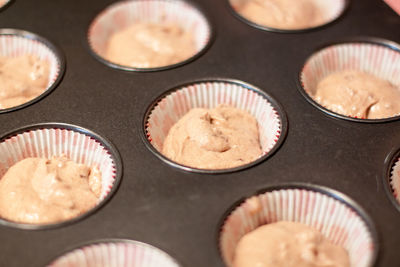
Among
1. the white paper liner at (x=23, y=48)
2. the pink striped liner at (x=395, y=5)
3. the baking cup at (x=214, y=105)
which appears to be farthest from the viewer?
the pink striped liner at (x=395, y=5)

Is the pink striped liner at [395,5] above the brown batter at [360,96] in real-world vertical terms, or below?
above

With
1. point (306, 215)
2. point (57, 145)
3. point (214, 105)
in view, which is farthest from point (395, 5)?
point (57, 145)

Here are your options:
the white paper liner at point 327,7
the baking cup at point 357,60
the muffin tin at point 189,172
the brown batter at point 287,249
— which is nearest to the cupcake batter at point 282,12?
the white paper liner at point 327,7

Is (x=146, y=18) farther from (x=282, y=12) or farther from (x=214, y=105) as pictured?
(x=214, y=105)

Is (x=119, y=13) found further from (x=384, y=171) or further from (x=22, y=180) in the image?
(x=384, y=171)

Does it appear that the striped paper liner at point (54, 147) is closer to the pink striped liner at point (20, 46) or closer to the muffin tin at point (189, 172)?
the muffin tin at point (189, 172)

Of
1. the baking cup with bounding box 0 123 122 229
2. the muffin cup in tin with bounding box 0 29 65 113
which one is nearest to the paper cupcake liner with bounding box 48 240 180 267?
the baking cup with bounding box 0 123 122 229

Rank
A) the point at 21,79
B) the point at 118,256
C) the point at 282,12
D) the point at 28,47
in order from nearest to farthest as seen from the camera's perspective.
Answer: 1. the point at 118,256
2. the point at 21,79
3. the point at 28,47
4. the point at 282,12
